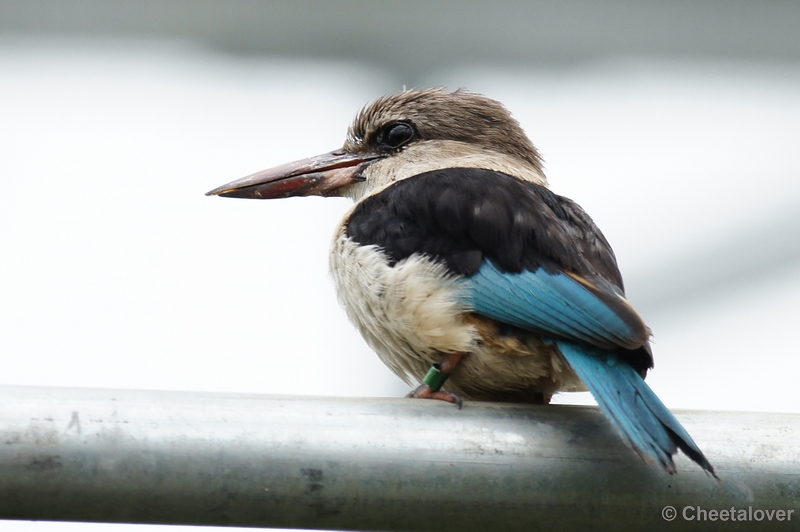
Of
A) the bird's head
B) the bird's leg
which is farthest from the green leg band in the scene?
the bird's head

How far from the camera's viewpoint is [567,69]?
462 cm

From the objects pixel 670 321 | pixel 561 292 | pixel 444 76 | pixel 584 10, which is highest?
pixel 584 10

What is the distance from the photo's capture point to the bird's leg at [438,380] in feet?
5.50

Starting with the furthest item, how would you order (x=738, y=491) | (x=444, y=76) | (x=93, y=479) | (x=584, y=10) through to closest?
(x=584, y=10) → (x=444, y=76) → (x=738, y=491) → (x=93, y=479)

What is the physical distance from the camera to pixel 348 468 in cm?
113

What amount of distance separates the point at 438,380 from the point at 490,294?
18 cm

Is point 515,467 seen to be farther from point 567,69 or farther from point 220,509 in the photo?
point 567,69

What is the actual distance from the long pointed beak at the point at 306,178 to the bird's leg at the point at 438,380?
814 mm

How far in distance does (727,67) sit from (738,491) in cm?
383

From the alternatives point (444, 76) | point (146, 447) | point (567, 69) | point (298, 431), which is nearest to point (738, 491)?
point (298, 431)

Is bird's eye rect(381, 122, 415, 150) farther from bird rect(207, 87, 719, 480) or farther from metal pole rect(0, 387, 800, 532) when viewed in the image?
metal pole rect(0, 387, 800, 532)

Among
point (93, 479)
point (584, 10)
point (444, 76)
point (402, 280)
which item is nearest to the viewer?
point (93, 479)

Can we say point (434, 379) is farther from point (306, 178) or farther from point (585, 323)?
point (306, 178)

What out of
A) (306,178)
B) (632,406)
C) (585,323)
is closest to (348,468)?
(632,406)
